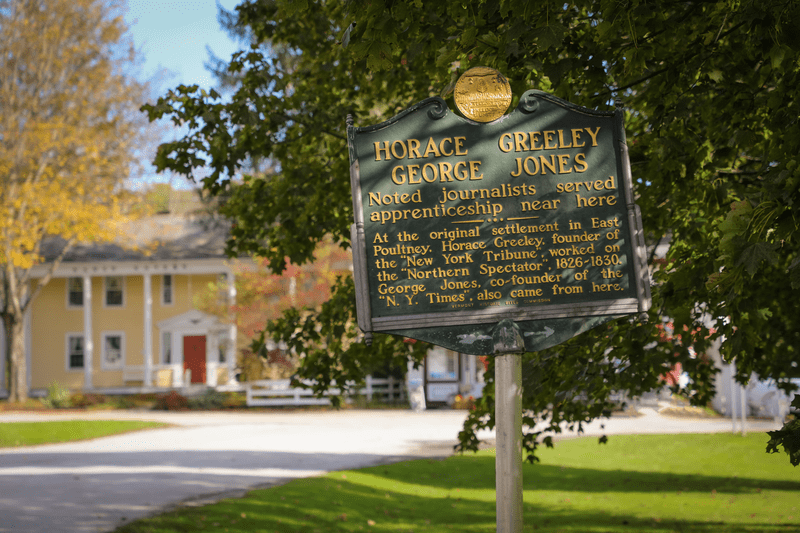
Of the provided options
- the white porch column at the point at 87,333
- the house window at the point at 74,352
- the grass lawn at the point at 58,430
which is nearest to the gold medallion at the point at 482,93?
the grass lawn at the point at 58,430

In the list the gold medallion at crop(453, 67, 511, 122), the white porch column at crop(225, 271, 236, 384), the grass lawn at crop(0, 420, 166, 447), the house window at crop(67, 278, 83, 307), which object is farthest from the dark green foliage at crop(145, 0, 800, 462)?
the house window at crop(67, 278, 83, 307)

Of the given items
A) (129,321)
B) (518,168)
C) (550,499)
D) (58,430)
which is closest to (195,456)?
(58,430)

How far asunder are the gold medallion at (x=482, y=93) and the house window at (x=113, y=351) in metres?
35.1

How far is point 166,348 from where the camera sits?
35625 mm

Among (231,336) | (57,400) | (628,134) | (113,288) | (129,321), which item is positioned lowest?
(57,400)

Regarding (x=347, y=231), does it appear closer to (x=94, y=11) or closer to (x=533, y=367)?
(x=533, y=367)

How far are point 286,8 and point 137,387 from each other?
3191cm

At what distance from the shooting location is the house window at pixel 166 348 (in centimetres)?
3547

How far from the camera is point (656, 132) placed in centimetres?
517

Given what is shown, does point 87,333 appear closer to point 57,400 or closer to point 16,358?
point 16,358

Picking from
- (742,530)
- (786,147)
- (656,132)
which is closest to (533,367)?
(656,132)

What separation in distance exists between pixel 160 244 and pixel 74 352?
22.0 ft

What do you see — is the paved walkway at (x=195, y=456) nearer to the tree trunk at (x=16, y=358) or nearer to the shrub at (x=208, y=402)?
the shrub at (x=208, y=402)

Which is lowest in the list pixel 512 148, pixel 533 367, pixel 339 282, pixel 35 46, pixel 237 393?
pixel 237 393
